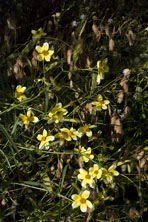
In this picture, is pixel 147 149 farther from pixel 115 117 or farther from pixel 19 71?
pixel 19 71

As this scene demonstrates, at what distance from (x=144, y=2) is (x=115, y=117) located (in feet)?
5.22

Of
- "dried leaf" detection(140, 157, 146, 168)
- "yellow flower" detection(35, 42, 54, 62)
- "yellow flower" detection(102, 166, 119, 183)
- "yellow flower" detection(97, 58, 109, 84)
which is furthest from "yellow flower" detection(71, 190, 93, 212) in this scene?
"yellow flower" detection(35, 42, 54, 62)

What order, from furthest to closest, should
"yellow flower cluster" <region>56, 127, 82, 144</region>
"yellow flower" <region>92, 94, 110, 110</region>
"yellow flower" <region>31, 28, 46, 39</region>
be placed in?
"yellow flower" <region>31, 28, 46, 39</region>, "yellow flower" <region>92, 94, 110, 110</region>, "yellow flower cluster" <region>56, 127, 82, 144</region>

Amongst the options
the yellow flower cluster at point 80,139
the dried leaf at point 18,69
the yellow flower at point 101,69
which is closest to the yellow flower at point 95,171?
the yellow flower cluster at point 80,139

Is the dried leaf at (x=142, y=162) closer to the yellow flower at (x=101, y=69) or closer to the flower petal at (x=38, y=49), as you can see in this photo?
the yellow flower at (x=101, y=69)

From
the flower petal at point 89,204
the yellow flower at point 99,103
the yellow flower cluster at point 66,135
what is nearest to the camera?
the flower petal at point 89,204

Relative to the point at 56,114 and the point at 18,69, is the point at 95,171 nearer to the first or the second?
the point at 56,114

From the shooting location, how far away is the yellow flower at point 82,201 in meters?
1.16

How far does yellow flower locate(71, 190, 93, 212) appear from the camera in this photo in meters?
1.16

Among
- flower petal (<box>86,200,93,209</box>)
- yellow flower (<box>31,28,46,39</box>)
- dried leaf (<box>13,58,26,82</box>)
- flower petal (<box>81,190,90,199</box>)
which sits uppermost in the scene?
yellow flower (<box>31,28,46,39</box>)

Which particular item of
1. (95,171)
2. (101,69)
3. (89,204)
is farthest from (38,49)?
(89,204)

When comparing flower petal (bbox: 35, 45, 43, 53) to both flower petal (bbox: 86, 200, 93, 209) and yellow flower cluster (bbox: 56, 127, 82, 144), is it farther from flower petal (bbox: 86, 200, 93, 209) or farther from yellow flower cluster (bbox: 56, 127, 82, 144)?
flower petal (bbox: 86, 200, 93, 209)

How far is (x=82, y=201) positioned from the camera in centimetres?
117

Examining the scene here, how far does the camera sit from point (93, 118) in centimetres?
145
